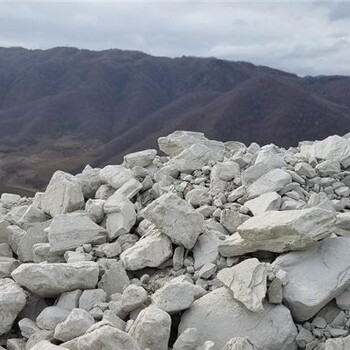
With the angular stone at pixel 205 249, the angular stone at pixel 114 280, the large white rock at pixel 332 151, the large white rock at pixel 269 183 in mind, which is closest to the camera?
the angular stone at pixel 114 280

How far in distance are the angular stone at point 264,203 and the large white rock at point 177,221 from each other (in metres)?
1.34

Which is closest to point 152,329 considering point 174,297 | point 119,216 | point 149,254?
point 174,297

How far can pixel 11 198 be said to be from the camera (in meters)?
16.3

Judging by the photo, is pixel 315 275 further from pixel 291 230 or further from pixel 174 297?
pixel 174 297

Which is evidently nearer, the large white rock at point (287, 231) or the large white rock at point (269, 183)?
the large white rock at point (287, 231)

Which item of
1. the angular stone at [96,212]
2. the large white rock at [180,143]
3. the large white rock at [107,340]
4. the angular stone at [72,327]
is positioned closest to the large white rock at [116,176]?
the angular stone at [96,212]

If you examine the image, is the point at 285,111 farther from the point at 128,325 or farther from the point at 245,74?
the point at 128,325

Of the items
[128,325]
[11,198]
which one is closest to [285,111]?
[11,198]

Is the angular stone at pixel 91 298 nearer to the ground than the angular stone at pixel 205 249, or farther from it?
nearer to the ground

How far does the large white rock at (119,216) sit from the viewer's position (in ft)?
36.1

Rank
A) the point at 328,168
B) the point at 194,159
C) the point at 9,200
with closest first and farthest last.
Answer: the point at 328,168 < the point at 194,159 < the point at 9,200

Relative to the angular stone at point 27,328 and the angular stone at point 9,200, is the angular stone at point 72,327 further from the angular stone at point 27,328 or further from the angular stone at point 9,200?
the angular stone at point 9,200

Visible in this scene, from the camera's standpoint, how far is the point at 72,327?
24.2ft

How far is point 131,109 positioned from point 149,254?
153 meters
